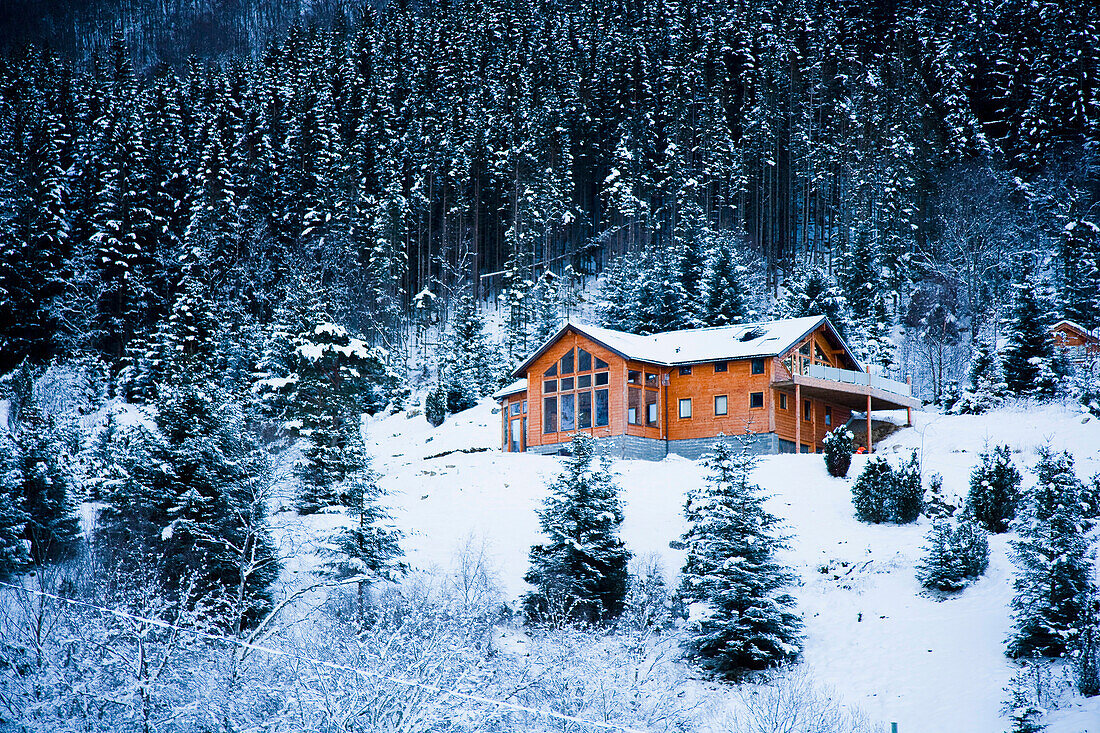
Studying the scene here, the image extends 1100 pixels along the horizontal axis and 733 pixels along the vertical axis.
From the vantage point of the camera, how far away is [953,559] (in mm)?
23047

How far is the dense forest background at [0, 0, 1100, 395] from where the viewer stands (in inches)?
2288

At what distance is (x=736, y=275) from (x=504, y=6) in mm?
64118

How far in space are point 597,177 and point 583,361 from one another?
45.2 m

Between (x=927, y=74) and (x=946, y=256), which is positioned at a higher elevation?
(x=927, y=74)

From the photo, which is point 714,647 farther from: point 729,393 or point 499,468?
point 729,393

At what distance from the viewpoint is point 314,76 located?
9356 centimetres

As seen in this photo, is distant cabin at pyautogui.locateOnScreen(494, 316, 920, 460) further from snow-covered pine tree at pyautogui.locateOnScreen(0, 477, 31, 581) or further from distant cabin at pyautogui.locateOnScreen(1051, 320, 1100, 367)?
snow-covered pine tree at pyautogui.locateOnScreen(0, 477, 31, 581)

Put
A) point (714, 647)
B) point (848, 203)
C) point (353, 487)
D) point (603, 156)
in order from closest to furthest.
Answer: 1. point (714, 647)
2. point (353, 487)
3. point (848, 203)
4. point (603, 156)

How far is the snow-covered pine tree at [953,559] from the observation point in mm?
22797

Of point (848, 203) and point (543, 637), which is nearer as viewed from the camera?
point (543, 637)

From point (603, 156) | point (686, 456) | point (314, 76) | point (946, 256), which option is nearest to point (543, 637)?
point (686, 456)

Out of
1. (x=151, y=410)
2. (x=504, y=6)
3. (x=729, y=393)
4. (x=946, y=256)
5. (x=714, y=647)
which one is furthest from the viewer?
(x=504, y=6)

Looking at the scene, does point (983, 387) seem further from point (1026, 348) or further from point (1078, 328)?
point (1078, 328)

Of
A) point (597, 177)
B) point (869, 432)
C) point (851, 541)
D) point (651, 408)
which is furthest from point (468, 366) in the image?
point (851, 541)
